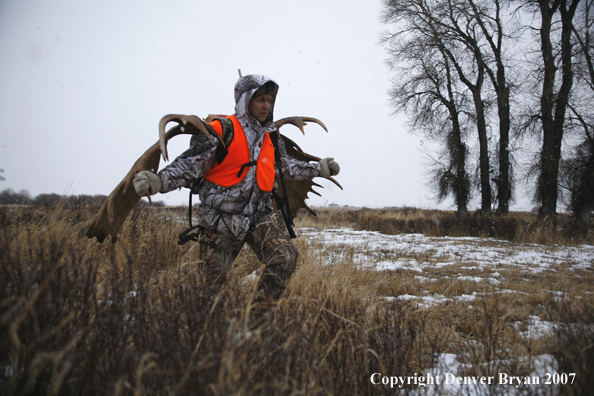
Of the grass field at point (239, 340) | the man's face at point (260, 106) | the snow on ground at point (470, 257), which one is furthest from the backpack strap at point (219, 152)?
the snow on ground at point (470, 257)

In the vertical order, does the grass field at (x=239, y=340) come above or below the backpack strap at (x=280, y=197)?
below

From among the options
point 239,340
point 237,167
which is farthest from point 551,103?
point 239,340

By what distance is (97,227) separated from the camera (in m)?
2.37

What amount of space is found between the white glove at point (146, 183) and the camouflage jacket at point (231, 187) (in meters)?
0.06

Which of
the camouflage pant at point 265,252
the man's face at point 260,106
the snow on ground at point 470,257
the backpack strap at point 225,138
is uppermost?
the man's face at point 260,106

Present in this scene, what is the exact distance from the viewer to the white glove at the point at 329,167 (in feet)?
10.1

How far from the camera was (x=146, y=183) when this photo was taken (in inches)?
83.7

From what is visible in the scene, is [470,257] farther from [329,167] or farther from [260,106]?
[260,106]

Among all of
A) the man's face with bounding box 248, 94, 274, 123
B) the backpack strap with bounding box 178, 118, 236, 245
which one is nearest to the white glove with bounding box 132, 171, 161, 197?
the backpack strap with bounding box 178, 118, 236, 245

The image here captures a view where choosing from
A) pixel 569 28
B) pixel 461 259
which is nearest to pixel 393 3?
pixel 569 28

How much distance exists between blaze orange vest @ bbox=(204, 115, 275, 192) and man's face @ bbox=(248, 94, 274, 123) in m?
0.24

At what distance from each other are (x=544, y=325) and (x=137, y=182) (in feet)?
11.2

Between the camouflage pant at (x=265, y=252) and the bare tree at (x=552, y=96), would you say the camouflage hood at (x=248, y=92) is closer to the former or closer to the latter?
the camouflage pant at (x=265, y=252)

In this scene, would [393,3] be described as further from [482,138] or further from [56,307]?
[56,307]
